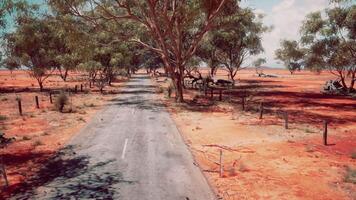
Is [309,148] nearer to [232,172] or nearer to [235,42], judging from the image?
[232,172]

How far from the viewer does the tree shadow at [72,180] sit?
10.9 m

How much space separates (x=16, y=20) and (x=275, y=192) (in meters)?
42.5

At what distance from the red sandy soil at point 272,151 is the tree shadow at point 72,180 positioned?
11.9ft

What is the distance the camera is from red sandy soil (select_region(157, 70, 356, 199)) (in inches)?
453

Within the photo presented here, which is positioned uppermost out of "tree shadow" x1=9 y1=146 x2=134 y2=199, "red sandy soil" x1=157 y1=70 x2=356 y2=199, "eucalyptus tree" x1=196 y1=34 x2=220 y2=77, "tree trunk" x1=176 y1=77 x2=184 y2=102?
"eucalyptus tree" x1=196 y1=34 x2=220 y2=77

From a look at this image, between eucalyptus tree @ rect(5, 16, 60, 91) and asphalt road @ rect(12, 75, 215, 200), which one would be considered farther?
eucalyptus tree @ rect(5, 16, 60, 91)


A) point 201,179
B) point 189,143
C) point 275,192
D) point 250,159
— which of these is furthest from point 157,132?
point 275,192

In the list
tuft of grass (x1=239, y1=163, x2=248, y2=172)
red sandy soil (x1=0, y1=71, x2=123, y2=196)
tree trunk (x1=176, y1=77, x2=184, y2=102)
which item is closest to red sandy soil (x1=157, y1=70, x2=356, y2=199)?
tuft of grass (x1=239, y1=163, x2=248, y2=172)

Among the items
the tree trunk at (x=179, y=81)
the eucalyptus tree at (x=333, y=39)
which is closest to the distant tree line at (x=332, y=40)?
the eucalyptus tree at (x=333, y=39)

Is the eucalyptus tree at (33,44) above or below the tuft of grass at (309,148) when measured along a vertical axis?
above

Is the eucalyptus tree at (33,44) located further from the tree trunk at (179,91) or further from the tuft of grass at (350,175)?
the tuft of grass at (350,175)

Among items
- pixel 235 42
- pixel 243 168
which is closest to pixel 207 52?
pixel 235 42

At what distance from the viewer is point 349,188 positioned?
37.3 ft

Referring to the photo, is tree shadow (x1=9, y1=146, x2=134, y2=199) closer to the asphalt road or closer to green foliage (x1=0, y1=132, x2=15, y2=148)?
the asphalt road
